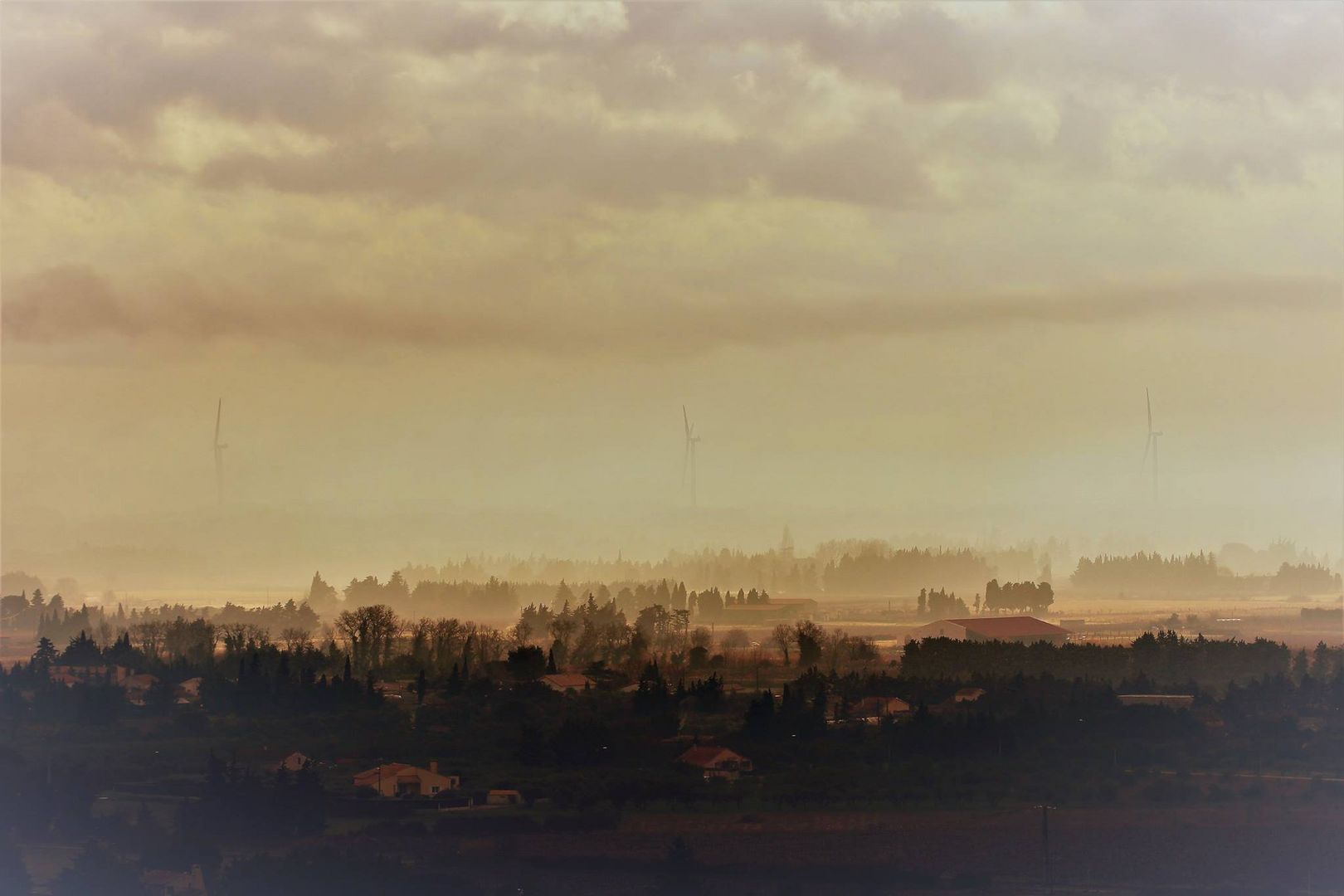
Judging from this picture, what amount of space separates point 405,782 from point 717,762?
18.0 meters

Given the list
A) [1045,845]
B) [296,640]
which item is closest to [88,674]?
[296,640]

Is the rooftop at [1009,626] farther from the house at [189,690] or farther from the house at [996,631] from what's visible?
the house at [189,690]

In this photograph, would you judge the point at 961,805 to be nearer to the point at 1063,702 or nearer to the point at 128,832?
the point at 1063,702

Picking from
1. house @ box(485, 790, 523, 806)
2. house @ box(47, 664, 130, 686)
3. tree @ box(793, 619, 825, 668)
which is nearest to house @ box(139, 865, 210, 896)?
house @ box(485, 790, 523, 806)

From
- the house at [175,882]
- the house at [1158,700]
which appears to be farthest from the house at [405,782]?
the house at [1158,700]

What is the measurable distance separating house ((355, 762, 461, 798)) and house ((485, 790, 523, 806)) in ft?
11.3

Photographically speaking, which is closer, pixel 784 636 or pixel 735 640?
pixel 784 636

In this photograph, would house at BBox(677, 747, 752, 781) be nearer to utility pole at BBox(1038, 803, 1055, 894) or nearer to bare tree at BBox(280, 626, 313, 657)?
utility pole at BBox(1038, 803, 1055, 894)

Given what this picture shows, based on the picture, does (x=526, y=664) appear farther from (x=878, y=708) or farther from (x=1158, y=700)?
(x=1158, y=700)

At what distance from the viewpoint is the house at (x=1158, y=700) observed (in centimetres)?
11862

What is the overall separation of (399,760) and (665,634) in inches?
2173

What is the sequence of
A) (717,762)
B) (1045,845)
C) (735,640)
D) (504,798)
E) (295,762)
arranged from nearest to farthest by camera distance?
(1045,845), (504,798), (717,762), (295,762), (735,640)

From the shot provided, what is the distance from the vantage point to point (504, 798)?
103m

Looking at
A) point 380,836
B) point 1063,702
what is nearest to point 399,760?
point 380,836
